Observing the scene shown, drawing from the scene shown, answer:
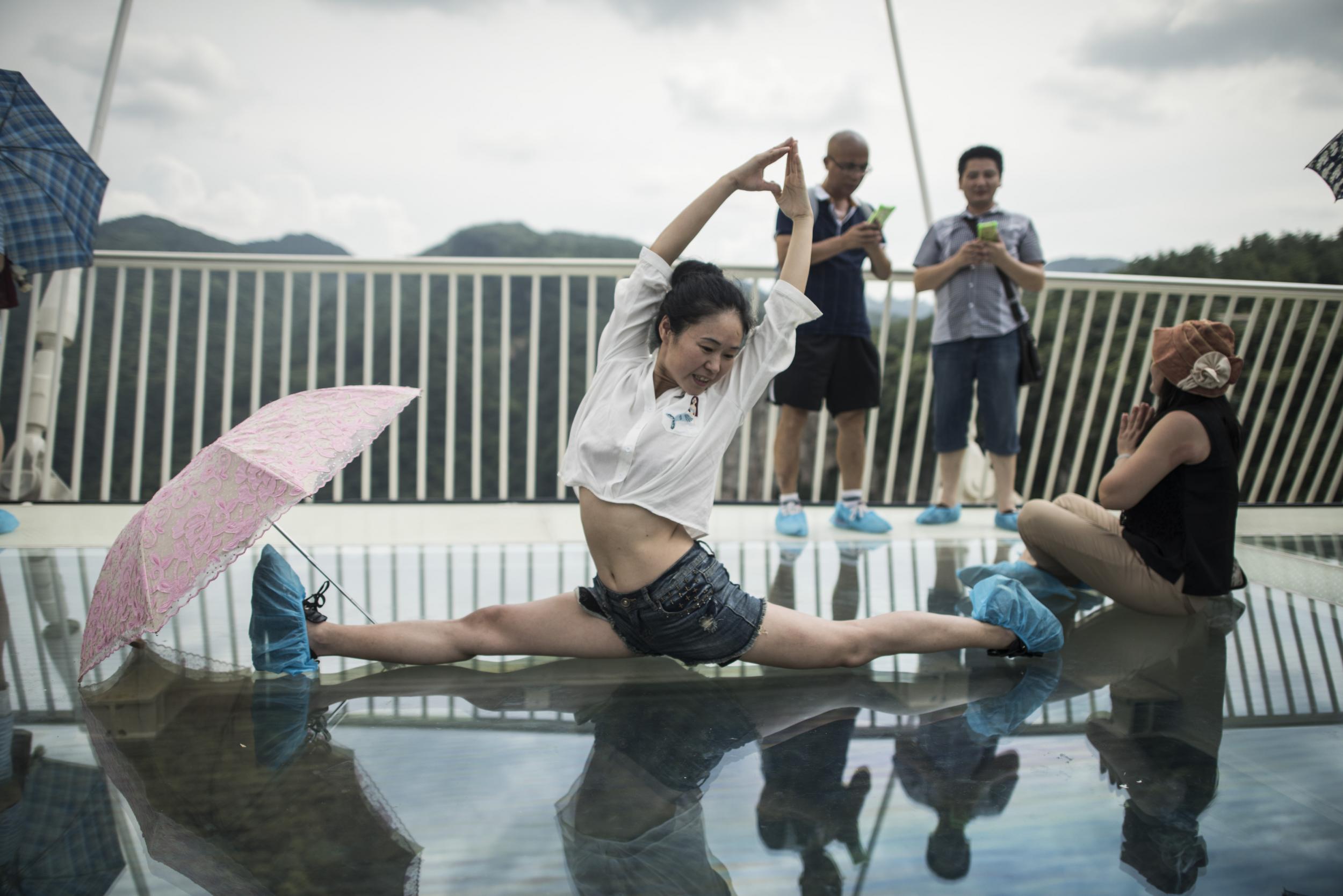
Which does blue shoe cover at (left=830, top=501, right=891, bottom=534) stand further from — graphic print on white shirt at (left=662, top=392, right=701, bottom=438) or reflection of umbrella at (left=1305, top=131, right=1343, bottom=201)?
graphic print on white shirt at (left=662, top=392, right=701, bottom=438)

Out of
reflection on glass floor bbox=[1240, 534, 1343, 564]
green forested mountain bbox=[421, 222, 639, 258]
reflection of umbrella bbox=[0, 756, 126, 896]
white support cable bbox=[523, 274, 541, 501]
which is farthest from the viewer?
green forested mountain bbox=[421, 222, 639, 258]

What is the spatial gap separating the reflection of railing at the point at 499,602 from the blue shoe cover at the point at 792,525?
22cm

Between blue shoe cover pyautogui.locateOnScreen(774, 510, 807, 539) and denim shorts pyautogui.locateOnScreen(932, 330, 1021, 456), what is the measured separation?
0.79m

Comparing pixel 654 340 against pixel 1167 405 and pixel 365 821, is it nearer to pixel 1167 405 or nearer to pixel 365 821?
pixel 365 821

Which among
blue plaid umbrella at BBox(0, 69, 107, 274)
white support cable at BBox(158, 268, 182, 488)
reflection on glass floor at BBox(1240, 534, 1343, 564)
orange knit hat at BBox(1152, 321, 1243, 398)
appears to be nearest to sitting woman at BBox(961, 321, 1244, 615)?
orange knit hat at BBox(1152, 321, 1243, 398)

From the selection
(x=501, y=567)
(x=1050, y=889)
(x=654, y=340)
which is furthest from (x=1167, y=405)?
(x=501, y=567)

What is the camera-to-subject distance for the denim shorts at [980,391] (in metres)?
3.85

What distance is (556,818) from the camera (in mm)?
1439

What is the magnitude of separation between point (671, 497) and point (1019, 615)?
986mm

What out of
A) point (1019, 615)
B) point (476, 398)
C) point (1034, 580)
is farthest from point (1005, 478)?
point (476, 398)

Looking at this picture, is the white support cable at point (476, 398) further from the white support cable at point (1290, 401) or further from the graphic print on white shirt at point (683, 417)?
the white support cable at point (1290, 401)

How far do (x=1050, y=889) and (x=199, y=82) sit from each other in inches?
810

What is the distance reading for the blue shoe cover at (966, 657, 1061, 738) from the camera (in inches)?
73.0

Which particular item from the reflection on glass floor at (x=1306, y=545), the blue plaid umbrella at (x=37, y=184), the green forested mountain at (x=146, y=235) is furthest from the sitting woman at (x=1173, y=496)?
the green forested mountain at (x=146, y=235)
